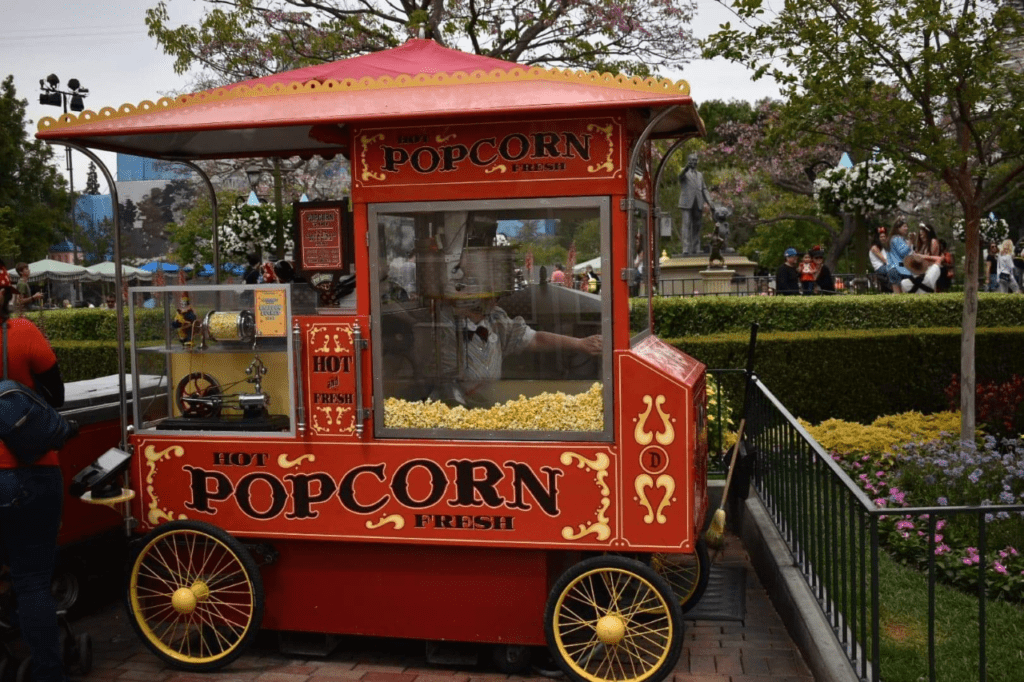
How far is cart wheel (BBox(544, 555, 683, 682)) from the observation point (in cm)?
462

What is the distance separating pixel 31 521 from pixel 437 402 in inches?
73.2

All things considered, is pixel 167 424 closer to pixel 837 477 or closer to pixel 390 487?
pixel 390 487

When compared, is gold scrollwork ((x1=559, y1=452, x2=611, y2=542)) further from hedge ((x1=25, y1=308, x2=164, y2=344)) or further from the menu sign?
hedge ((x1=25, y1=308, x2=164, y2=344))

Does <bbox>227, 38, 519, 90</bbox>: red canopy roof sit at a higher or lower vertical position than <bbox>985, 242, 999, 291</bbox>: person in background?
higher

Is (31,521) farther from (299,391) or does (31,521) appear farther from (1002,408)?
(1002,408)

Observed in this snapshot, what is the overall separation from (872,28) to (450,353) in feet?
15.9

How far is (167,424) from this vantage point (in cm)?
529

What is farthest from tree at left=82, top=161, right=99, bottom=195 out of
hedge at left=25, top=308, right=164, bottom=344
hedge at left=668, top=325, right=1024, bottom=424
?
hedge at left=668, top=325, right=1024, bottom=424

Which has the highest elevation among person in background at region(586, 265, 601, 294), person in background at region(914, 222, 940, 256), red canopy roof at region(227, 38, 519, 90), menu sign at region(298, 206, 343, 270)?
red canopy roof at region(227, 38, 519, 90)

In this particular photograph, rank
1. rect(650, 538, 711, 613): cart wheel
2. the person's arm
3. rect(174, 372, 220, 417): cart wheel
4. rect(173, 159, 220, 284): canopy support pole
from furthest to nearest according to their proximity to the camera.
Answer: rect(173, 159, 220, 284): canopy support pole < rect(650, 538, 711, 613): cart wheel < rect(174, 372, 220, 417): cart wheel < the person's arm

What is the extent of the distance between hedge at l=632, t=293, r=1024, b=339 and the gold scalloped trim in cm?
741

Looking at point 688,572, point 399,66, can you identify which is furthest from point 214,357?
point 688,572

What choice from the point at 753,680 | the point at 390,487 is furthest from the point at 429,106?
the point at 753,680

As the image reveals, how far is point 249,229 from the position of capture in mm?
11641
